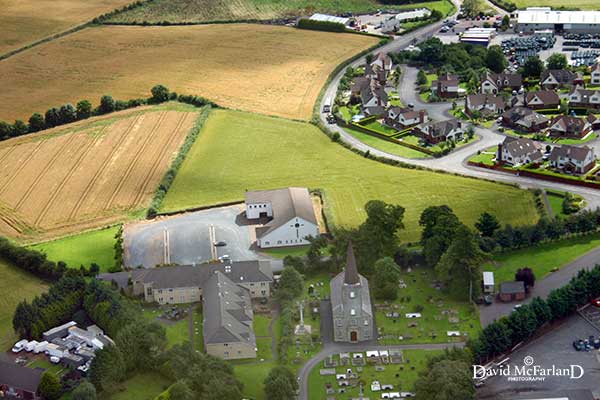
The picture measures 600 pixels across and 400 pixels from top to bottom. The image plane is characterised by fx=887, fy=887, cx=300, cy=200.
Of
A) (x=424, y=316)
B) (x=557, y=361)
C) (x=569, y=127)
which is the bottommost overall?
(x=557, y=361)

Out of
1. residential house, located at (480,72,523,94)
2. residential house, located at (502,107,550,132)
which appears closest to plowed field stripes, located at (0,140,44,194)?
residential house, located at (502,107,550,132)

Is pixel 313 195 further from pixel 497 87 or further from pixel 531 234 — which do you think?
pixel 497 87

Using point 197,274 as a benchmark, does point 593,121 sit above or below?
above

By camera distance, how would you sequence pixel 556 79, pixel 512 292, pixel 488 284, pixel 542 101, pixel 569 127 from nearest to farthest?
pixel 512 292 → pixel 488 284 → pixel 569 127 → pixel 542 101 → pixel 556 79

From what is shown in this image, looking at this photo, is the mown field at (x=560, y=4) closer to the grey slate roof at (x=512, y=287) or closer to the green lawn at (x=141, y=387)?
the grey slate roof at (x=512, y=287)

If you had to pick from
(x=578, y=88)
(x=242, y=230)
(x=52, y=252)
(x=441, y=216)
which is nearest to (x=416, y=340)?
(x=441, y=216)

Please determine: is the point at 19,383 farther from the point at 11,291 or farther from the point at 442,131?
the point at 442,131

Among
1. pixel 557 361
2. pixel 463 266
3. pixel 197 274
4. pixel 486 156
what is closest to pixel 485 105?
pixel 486 156
